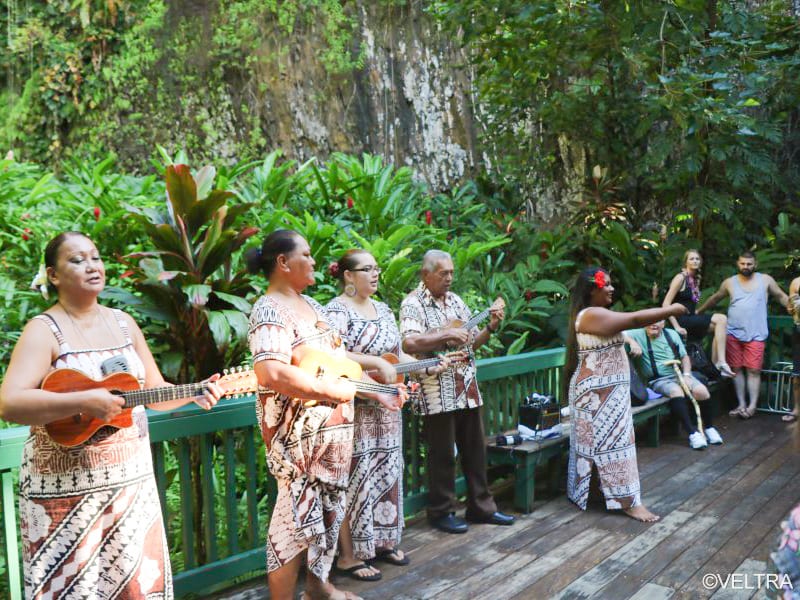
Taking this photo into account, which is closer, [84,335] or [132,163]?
[84,335]

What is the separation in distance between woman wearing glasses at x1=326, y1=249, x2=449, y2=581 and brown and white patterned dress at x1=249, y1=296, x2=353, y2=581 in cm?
57

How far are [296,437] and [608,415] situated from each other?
2393mm

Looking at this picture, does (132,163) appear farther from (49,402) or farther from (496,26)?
(49,402)

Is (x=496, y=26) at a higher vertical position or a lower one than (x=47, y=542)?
higher

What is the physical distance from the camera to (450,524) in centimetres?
428

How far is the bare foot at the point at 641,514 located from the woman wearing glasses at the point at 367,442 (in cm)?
169

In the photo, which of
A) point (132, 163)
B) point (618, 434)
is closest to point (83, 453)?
point (618, 434)

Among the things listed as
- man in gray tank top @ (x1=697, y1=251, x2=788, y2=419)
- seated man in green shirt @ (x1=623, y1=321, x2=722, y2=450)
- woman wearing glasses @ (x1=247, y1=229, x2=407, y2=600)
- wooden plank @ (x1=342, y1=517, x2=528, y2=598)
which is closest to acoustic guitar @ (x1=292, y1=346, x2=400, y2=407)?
woman wearing glasses @ (x1=247, y1=229, x2=407, y2=600)

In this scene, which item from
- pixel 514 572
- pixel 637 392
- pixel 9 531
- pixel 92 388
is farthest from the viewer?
pixel 637 392

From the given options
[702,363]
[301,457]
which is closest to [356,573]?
[301,457]

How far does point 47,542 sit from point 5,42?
11.1 meters

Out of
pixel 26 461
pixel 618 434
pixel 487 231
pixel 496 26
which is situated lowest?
pixel 618 434

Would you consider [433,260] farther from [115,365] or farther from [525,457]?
[115,365]

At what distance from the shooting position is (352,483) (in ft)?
11.9
